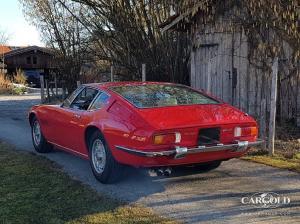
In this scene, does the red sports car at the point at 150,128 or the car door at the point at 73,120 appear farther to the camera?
the car door at the point at 73,120

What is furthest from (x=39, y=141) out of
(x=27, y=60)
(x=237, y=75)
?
(x=27, y=60)

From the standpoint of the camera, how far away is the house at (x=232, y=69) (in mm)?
11289

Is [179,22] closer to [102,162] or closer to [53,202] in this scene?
[102,162]

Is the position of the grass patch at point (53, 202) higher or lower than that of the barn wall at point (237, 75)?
lower

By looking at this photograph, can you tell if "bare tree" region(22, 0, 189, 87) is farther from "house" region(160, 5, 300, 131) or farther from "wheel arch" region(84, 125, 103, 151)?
"wheel arch" region(84, 125, 103, 151)

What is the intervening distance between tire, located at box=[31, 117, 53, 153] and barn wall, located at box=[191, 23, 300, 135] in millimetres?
3984

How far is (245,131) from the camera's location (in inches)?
247

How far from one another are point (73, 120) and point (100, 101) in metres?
0.68

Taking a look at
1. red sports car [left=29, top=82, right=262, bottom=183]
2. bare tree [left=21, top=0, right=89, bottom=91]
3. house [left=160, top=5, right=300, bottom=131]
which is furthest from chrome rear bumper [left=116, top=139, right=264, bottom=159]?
bare tree [left=21, top=0, right=89, bottom=91]

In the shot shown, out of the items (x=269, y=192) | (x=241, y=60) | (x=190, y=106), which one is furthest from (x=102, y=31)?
(x=269, y=192)

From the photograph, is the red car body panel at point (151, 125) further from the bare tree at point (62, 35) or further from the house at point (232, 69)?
the bare tree at point (62, 35)

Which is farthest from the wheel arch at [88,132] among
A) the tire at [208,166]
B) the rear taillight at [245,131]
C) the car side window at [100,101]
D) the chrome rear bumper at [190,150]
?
the rear taillight at [245,131]

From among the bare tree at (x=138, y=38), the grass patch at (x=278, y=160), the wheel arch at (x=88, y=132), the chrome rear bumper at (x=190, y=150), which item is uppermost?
the bare tree at (x=138, y=38)

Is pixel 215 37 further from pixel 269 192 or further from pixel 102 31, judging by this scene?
pixel 269 192
